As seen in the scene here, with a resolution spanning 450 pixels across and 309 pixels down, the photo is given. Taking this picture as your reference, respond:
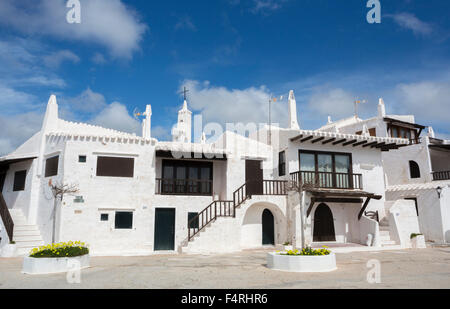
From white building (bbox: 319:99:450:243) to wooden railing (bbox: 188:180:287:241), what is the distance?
717 centimetres

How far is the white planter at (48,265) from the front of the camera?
10.9 m

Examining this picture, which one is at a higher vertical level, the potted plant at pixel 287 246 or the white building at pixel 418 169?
the white building at pixel 418 169

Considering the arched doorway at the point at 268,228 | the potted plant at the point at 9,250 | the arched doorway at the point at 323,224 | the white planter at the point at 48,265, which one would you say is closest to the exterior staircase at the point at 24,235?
the potted plant at the point at 9,250

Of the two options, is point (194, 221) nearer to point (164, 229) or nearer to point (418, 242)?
point (164, 229)

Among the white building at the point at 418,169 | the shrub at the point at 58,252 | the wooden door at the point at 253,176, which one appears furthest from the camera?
the white building at the point at 418,169

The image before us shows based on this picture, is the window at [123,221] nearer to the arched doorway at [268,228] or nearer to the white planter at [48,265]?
the white planter at [48,265]

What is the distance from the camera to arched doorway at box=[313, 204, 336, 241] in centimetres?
1936

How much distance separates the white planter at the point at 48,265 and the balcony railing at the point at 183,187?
7.31 meters

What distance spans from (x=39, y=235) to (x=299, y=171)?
44.4 feet

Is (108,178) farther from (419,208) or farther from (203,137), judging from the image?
(419,208)

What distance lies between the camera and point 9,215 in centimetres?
1647

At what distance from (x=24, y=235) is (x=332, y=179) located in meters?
16.4

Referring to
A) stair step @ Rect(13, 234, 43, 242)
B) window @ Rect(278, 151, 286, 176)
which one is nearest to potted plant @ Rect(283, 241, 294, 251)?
window @ Rect(278, 151, 286, 176)
